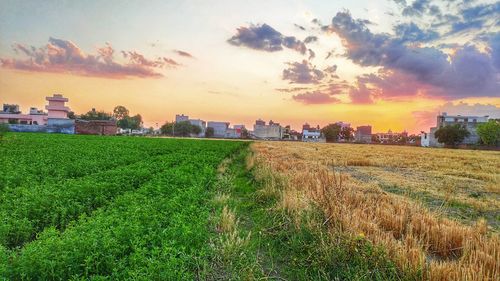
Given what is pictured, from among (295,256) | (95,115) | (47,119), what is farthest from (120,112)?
(295,256)

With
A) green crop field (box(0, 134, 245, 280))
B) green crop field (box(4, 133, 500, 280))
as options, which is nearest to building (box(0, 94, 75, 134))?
green crop field (box(0, 134, 245, 280))

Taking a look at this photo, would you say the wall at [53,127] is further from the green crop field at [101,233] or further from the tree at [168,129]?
the green crop field at [101,233]

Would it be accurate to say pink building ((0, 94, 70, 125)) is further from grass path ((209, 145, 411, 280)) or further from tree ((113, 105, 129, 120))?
grass path ((209, 145, 411, 280))

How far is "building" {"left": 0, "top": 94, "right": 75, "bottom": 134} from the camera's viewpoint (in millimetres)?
87000

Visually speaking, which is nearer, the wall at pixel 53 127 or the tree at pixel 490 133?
the wall at pixel 53 127

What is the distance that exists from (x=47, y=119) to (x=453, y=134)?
5103 inches

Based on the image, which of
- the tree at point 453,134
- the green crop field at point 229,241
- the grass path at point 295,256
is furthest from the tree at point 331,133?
the grass path at point 295,256

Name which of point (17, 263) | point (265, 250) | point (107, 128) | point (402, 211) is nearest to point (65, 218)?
point (17, 263)

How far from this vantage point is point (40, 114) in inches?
5034

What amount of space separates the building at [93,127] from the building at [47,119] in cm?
285

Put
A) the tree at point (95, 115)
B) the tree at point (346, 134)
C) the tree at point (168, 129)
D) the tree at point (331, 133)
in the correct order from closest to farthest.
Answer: the tree at point (95, 115)
the tree at point (168, 129)
the tree at point (331, 133)
the tree at point (346, 134)

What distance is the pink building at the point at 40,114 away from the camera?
110750 mm

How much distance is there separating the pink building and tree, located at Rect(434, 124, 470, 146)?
12289 cm

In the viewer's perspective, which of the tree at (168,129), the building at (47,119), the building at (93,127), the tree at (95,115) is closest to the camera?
the building at (47,119)
